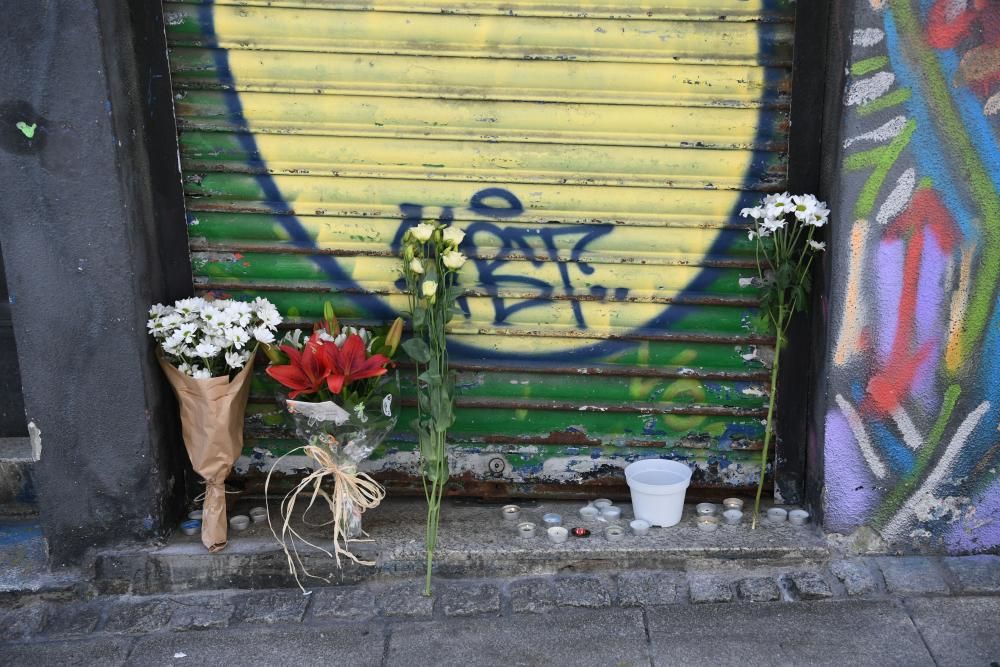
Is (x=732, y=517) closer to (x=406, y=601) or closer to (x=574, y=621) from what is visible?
(x=574, y=621)

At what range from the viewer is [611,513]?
4.07 m

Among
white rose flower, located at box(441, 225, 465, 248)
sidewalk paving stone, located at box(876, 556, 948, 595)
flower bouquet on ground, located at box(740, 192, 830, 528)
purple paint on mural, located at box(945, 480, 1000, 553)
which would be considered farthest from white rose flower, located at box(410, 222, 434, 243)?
purple paint on mural, located at box(945, 480, 1000, 553)

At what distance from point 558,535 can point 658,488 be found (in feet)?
1.60

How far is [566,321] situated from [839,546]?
1.55 meters

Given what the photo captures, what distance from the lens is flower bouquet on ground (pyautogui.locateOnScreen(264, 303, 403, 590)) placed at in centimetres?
360

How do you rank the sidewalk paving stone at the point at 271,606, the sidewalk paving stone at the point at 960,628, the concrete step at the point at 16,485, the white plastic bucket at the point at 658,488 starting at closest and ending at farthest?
the sidewalk paving stone at the point at 960,628
the sidewalk paving stone at the point at 271,606
the white plastic bucket at the point at 658,488
the concrete step at the point at 16,485

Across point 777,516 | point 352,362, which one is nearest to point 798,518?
point 777,516

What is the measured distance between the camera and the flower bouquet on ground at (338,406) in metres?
3.60

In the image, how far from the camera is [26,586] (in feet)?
12.2

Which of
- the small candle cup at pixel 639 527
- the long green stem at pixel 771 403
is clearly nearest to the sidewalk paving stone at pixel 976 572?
the long green stem at pixel 771 403

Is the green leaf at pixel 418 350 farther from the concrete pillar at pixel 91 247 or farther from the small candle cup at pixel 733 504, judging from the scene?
the small candle cup at pixel 733 504

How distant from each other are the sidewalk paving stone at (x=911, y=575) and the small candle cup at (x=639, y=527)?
996 millimetres

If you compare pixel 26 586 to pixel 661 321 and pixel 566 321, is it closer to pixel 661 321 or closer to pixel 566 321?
pixel 566 321

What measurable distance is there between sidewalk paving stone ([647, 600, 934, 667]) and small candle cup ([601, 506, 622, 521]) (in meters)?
0.56
